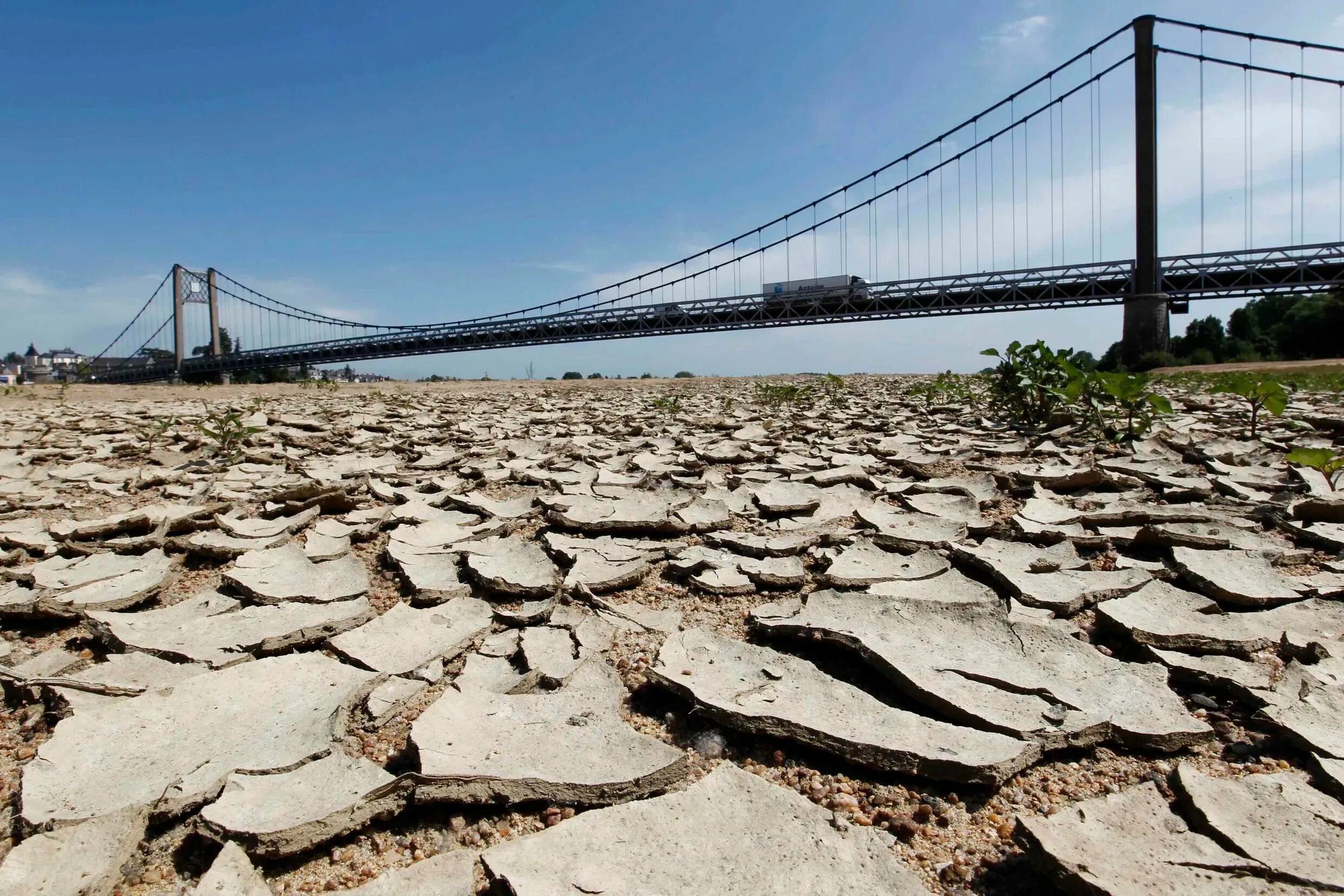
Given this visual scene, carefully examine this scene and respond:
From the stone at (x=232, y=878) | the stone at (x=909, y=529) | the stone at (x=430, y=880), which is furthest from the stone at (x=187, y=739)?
the stone at (x=909, y=529)

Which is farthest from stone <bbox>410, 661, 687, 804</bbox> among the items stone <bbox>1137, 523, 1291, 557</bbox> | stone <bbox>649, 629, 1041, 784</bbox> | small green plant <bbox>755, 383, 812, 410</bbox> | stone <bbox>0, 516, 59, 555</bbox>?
small green plant <bbox>755, 383, 812, 410</bbox>

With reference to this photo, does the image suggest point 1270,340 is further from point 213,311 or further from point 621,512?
point 213,311

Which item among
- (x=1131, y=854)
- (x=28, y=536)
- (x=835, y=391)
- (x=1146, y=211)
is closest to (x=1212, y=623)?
(x=1131, y=854)

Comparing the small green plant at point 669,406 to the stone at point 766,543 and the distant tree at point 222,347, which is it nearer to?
the stone at point 766,543

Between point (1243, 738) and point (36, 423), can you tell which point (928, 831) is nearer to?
point (1243, 738)

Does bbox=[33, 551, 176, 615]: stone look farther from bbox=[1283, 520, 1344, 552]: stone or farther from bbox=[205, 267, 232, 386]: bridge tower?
bbox=[205, 267, 232, 386]: bridge tower

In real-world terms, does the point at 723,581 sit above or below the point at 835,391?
below

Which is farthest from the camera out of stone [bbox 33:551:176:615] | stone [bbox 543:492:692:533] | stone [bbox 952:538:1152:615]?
stone [bbox 543:492:692:533]
